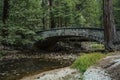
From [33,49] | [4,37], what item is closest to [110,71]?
[4,37]

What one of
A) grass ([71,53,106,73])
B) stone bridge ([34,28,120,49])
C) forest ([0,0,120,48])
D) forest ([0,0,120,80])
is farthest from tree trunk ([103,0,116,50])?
grass ([71,53,106,73])

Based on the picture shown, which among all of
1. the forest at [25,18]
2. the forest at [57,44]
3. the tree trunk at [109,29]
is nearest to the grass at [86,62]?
the forest at [57,44]

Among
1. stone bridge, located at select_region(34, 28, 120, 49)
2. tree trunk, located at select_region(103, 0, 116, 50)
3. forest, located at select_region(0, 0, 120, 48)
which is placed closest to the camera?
forest, located at select_region(0, 0, 120, 48)

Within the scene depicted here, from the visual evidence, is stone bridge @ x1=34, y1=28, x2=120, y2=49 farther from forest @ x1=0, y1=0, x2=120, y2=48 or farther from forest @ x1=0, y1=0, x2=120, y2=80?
forest @ x1=0, y1=0, x2=120, y2=48

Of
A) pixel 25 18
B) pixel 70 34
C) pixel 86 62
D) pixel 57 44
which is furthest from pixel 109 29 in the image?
pixel 57 44

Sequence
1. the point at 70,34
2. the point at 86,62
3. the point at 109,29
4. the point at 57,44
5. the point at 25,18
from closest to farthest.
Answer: the point at 86,62, the point at 25,18, the point at 109,29, the point at 70,34, the point at 57,44

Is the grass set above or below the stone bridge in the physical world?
above

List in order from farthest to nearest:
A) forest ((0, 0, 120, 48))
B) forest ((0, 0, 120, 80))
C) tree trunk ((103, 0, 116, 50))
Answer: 1. tree trunk ((103, 0, 116, 50))
2. forest ((0, 0, 120, 48))
3. forest ((0, 0, 120, 80))

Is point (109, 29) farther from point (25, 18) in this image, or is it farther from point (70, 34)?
point (70, 34)

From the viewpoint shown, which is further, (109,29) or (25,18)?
(109,29)

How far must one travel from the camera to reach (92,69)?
30.8 ft

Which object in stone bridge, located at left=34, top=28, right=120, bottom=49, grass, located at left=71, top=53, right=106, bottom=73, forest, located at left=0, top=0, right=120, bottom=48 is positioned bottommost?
stone bridge, located at left=34, top=28, right=120, bottom=49

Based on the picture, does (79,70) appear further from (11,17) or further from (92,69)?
(11,17)

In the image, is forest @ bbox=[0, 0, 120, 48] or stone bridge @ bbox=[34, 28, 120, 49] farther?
stone bridge @ bbox=[34, 28, 120, 49]
